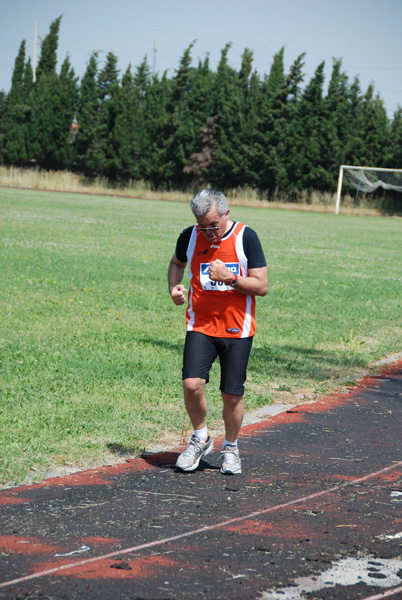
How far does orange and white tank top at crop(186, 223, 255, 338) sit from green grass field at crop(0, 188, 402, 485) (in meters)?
1.26

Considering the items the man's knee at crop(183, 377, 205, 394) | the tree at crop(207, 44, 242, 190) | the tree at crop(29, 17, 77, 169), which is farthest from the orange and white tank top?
the tree at crop(29, 17, 77, 169)

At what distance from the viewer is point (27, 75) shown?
67.0 m

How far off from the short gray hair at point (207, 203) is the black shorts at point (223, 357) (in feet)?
2.82

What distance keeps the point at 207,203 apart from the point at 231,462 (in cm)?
180

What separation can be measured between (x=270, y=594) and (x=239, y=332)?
203cm

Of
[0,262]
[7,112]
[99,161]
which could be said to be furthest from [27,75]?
[0,262]

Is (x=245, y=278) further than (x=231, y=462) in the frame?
No

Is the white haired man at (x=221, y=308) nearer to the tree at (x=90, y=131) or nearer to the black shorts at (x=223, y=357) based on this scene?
the black shorts at (x=223, y=357)

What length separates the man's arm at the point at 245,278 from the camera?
4.88 metres

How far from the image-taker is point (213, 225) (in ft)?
16.2

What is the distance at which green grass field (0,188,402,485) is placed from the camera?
595 centimetres

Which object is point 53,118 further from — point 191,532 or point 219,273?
point 191,532

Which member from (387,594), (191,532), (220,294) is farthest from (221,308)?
(387,594)

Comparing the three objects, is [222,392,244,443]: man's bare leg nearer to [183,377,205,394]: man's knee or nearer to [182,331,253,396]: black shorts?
[182,331,253,396]: black shorts
